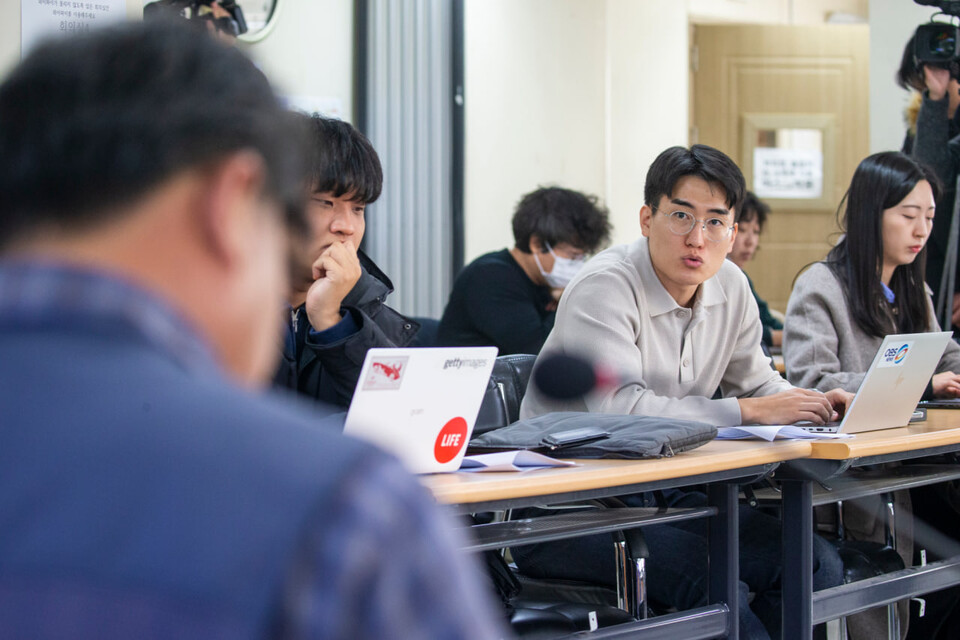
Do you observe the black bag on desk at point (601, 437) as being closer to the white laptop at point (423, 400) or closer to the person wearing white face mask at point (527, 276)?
the white laptop at point (423, 400)

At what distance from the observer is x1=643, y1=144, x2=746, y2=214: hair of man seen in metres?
2.27

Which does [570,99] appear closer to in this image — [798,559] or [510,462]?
[798,559]

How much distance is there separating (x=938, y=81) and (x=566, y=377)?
230cm

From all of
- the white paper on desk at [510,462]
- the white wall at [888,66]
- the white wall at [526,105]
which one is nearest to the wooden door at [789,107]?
the white wall at [888,66]

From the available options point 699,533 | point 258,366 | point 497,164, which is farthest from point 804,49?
point 258,366

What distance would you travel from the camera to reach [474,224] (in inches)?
173

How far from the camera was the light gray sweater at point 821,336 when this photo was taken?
2641 millimetres

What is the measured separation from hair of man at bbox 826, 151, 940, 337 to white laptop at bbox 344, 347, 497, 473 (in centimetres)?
158

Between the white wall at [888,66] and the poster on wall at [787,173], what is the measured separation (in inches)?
23.8

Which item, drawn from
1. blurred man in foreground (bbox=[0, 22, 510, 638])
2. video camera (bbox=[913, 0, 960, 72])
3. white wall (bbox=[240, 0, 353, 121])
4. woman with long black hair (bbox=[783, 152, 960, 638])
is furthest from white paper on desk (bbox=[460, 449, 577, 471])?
white wall (bbox=[240, 0, 353, 121])

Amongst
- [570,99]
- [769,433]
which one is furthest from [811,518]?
[570,99]

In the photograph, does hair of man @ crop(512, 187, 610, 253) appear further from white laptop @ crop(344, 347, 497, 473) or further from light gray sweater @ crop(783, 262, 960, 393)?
white laptop @ crop(344, 347, 497, 473)

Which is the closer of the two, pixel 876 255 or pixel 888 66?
pixel 876 255

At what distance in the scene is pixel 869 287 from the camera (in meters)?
2.71
